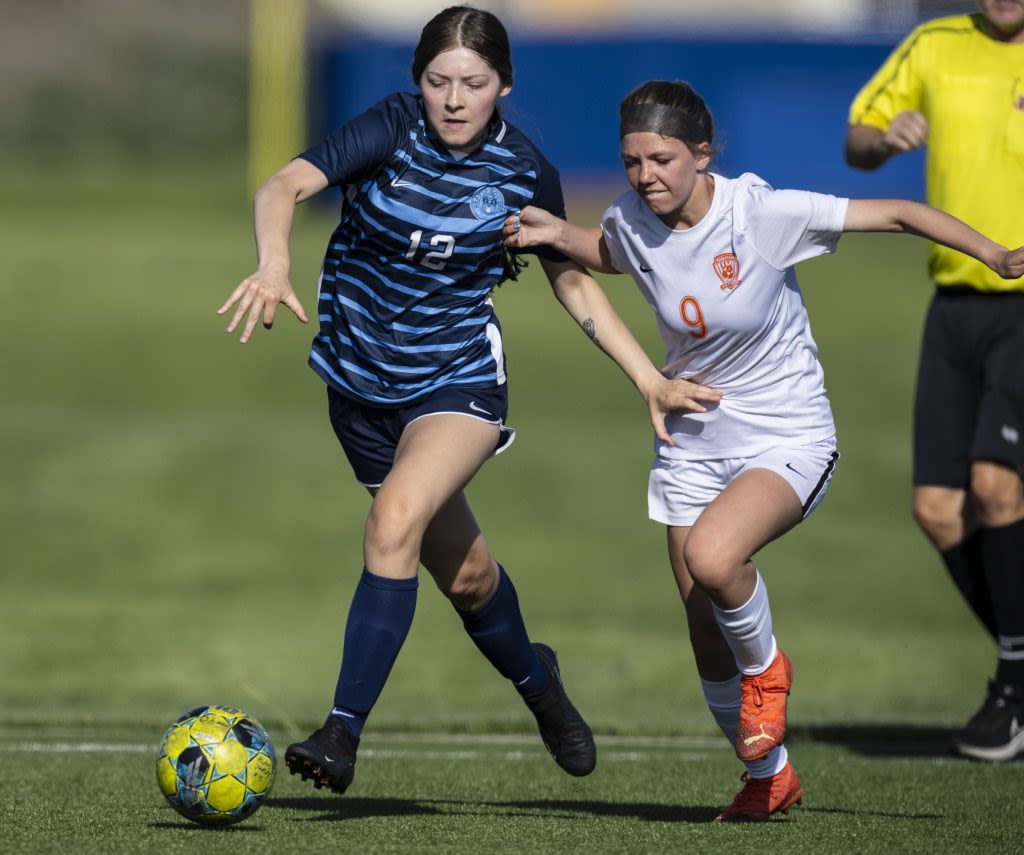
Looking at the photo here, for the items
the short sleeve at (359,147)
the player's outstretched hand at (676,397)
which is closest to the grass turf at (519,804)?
the player's outstretched hand at (676,397)

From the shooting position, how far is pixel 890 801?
539 centimetres

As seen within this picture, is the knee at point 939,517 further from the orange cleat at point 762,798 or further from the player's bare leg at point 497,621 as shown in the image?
the orange cleat at point 762,798

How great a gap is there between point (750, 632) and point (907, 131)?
6.48ft

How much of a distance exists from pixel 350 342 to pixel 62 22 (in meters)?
40.3

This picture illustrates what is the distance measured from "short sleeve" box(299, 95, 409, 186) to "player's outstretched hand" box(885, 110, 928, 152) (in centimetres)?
→ 184

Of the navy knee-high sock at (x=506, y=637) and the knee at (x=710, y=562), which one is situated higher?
the knee at (x=710, y=562)

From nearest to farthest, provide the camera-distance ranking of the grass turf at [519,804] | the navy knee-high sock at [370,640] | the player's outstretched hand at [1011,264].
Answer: the grass turf at [519,804] → the navy knee-high sock at [370,640] → the player's outstretched hand at [1011,264]

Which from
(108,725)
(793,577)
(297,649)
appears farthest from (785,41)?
(108,725)

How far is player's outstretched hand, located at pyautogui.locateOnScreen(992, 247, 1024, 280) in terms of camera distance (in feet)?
15.6

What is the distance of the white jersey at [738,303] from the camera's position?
495cm

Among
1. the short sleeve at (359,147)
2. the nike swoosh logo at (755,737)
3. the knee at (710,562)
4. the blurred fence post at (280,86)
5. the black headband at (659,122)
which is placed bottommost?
the blurred fence post at (280,86)

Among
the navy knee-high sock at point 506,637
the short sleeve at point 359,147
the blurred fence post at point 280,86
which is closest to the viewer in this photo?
the short sleeve at point 359,147

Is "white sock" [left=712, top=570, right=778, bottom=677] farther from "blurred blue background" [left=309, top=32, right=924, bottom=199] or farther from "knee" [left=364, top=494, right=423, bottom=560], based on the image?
"blurred blue background" [left=309, top=32, right=924, bottom=199]

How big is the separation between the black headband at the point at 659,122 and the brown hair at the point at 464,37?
1.23 ft
